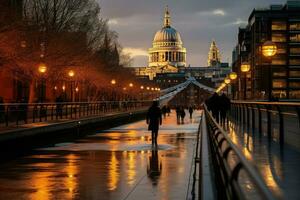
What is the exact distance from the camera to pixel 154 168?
16781mm

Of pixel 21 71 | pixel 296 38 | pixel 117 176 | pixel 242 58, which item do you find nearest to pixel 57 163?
pixel 117 176

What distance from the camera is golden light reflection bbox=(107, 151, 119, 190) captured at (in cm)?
1324

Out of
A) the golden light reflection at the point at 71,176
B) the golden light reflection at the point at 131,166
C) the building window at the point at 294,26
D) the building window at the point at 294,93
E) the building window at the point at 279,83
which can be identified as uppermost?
the building window at the point at 294,26

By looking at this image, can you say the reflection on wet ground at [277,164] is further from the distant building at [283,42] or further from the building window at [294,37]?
the building window at [294,37]

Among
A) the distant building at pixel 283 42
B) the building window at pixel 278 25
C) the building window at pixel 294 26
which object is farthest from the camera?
the building window at pixel 278 25

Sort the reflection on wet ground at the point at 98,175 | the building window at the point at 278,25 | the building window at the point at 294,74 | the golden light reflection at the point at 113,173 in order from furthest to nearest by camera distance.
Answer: the building window at the point at 278,25
the building window at the point at 294,74
the golden light reflection at the point at 113,173
the reflection on wet ground at the point at 98,175

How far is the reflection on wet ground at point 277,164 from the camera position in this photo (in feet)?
28.9

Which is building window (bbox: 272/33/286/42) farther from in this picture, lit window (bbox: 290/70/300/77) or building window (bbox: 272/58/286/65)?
lit window (bbox: 290/70/300/77)

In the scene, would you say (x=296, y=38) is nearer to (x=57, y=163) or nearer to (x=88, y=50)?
(x=88, y=50)

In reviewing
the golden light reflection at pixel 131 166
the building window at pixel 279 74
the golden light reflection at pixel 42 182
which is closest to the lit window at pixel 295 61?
the building window at pixel 279 74

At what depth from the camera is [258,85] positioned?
126m

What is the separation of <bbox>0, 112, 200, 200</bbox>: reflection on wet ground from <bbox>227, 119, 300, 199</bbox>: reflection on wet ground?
5.48 ft

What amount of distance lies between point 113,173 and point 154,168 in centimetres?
155

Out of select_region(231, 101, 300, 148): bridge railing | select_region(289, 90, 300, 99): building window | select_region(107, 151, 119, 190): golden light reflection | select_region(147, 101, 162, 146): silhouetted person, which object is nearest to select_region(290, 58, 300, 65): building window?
select_region(289, 90, 300, 99): building window
